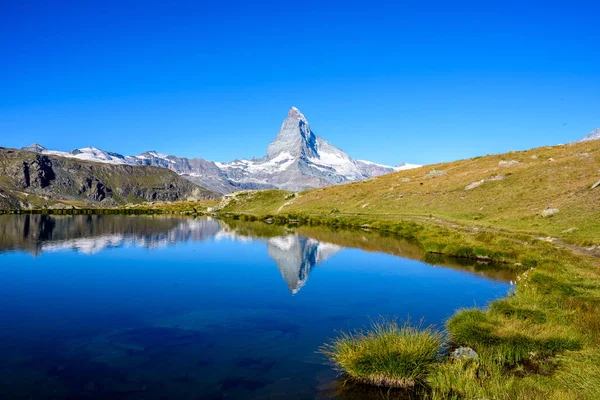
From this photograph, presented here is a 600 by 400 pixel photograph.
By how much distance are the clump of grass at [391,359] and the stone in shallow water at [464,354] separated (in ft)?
2.48

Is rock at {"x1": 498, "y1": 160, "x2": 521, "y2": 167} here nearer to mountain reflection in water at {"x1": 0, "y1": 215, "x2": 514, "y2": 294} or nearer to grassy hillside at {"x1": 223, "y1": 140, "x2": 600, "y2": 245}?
grassy hillside at {"x1": 223, "y1": 140, "x2": 600, "y2": 245}

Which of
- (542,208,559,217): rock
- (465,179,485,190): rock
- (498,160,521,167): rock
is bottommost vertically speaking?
(542,208,559,217): rock

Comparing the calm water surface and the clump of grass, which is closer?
the clump of grass

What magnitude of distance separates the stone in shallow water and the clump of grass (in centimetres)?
76

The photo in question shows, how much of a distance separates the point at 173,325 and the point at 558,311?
65.6 feet

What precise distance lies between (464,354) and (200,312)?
16.3 meters

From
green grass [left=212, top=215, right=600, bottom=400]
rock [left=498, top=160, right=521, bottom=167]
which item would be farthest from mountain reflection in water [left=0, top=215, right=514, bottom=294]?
rock [left=498, top=160, right=521, bottom=167]

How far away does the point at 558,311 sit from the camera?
830 inches

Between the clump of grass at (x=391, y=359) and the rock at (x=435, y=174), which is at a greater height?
the rock at (x=435, y=174)

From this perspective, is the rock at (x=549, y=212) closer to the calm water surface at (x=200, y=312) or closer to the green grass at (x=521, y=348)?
the calm water surface at (x=200, y=312)

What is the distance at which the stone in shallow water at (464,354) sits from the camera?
16630mm

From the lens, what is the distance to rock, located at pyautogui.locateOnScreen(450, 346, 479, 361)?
16.6 metres

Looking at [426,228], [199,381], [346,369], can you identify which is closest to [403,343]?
[346,369]

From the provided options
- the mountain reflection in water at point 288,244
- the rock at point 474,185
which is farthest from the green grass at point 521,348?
the rock at point 474,185
